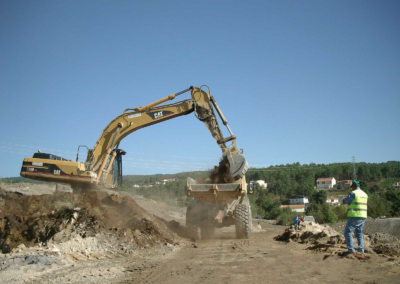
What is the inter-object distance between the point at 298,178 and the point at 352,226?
104 metres

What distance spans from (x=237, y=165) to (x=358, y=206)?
4953 millimetres

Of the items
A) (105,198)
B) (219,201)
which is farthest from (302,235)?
(105,198)

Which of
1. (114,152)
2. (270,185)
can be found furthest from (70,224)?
(270,185)

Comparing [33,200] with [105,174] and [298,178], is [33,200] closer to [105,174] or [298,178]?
[105,174]

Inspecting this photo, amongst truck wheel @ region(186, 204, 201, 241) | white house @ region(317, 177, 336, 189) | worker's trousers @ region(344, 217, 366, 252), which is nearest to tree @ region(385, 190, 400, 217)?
truck wheel @ region(186, 204, 201, 241)

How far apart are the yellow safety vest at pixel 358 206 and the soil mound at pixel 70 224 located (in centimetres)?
557

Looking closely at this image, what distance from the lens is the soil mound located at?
333 inches

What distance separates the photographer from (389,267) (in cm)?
548

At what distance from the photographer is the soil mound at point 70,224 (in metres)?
8.46

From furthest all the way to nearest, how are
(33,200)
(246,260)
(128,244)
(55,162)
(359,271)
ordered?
(55,162) → (33,200) → (128,244) → (246,260) → (359,271)

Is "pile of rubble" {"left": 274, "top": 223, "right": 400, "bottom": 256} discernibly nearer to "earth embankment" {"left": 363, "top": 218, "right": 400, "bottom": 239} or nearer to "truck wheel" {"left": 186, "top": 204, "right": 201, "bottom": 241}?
"truck wheel" {"left": 186, "top": 204, "right": 201, "bottom": 241}

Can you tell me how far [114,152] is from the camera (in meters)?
12.1

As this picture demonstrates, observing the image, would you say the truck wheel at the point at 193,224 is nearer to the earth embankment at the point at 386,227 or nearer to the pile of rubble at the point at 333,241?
the pile of rubble at the point at 333,241

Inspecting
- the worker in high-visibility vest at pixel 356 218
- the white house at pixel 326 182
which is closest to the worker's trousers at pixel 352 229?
the worker in high-visibility vest at pixel 356 218
